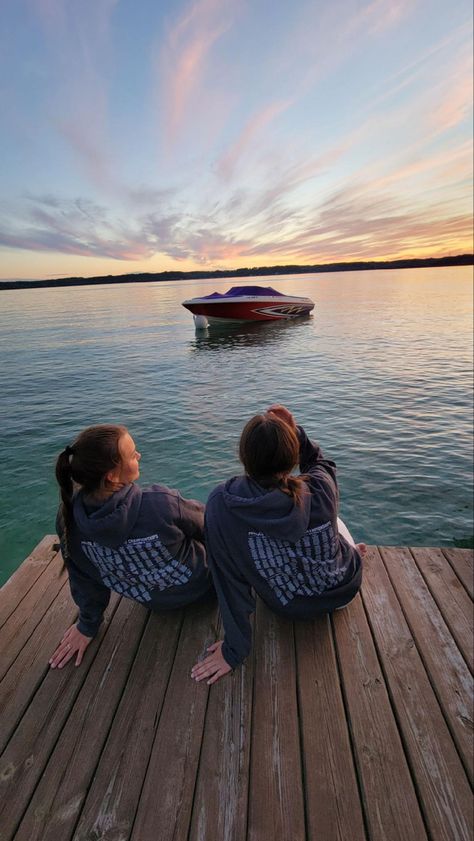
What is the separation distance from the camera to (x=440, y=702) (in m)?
2.12

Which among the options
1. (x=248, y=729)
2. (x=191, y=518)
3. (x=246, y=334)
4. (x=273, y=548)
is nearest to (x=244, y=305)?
(x=246, y=334)

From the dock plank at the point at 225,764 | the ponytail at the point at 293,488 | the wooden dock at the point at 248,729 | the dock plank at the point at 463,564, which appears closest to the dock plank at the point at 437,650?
the wooden dock at the point at 248,729

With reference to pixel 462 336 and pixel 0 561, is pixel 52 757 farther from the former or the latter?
pixel 462 336

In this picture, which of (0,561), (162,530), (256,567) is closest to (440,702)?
(256,567)

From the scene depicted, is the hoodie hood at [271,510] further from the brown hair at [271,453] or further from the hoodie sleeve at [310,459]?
the hoodie sleeve at [310,459]

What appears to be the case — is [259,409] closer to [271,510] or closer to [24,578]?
[24,578]

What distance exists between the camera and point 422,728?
1.99m

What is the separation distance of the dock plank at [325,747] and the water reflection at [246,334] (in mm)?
20313

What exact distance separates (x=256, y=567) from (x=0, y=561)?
4.67 meters

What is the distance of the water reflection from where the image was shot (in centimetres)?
2341

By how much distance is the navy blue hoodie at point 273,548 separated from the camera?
1934 mm

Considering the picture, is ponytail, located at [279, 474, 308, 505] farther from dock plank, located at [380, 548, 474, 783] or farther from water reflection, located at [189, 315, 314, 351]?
water reflection, located at [189, 315, 314, 351]

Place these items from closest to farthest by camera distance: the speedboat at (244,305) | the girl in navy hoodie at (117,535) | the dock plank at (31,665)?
the girl in navy hoodie at (117,535) → the dock plank at (31,665) → the speedboat at (244,305)

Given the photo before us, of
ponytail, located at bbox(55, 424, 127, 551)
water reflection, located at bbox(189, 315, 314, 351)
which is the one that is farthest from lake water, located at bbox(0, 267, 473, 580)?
ponytail, located at bbox(55, 424, 127, 551)
